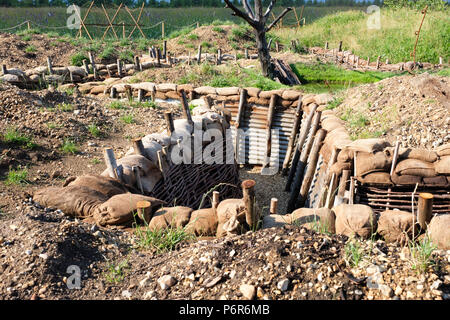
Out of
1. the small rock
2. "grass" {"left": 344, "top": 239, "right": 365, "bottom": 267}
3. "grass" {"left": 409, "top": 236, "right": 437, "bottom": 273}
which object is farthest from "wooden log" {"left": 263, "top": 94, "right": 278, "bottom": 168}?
the small rock

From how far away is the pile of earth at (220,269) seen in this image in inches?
105

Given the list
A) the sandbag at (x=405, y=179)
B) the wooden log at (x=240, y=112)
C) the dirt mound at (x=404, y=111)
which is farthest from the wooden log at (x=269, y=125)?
the sandbag at (x=405, y=179)

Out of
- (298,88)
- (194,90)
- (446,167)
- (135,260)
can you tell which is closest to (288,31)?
(298,88)

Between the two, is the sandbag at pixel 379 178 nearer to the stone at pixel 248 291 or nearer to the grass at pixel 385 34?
the stone at pixel 248 291

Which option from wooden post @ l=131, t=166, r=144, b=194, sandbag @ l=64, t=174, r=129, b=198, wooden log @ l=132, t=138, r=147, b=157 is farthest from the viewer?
wooden log @ l=132, t=138, r=147, b=157

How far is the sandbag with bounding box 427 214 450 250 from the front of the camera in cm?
337

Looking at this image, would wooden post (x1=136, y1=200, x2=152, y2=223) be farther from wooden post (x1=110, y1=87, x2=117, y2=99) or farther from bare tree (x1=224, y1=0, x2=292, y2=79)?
bare tree (x1=224, y1=0, x2=292, y2=79)

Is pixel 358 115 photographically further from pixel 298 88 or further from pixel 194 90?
pixel 298 88

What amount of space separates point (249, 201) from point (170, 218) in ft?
3.20

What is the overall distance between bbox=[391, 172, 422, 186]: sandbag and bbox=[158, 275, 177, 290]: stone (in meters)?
3.10

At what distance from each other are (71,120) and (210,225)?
448 cm

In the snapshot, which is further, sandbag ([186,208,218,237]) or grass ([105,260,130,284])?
A: sandbag ([186,208,218,237])

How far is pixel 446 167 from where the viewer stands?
4.66 metres

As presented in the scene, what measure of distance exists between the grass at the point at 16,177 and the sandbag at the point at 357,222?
3835 mm
